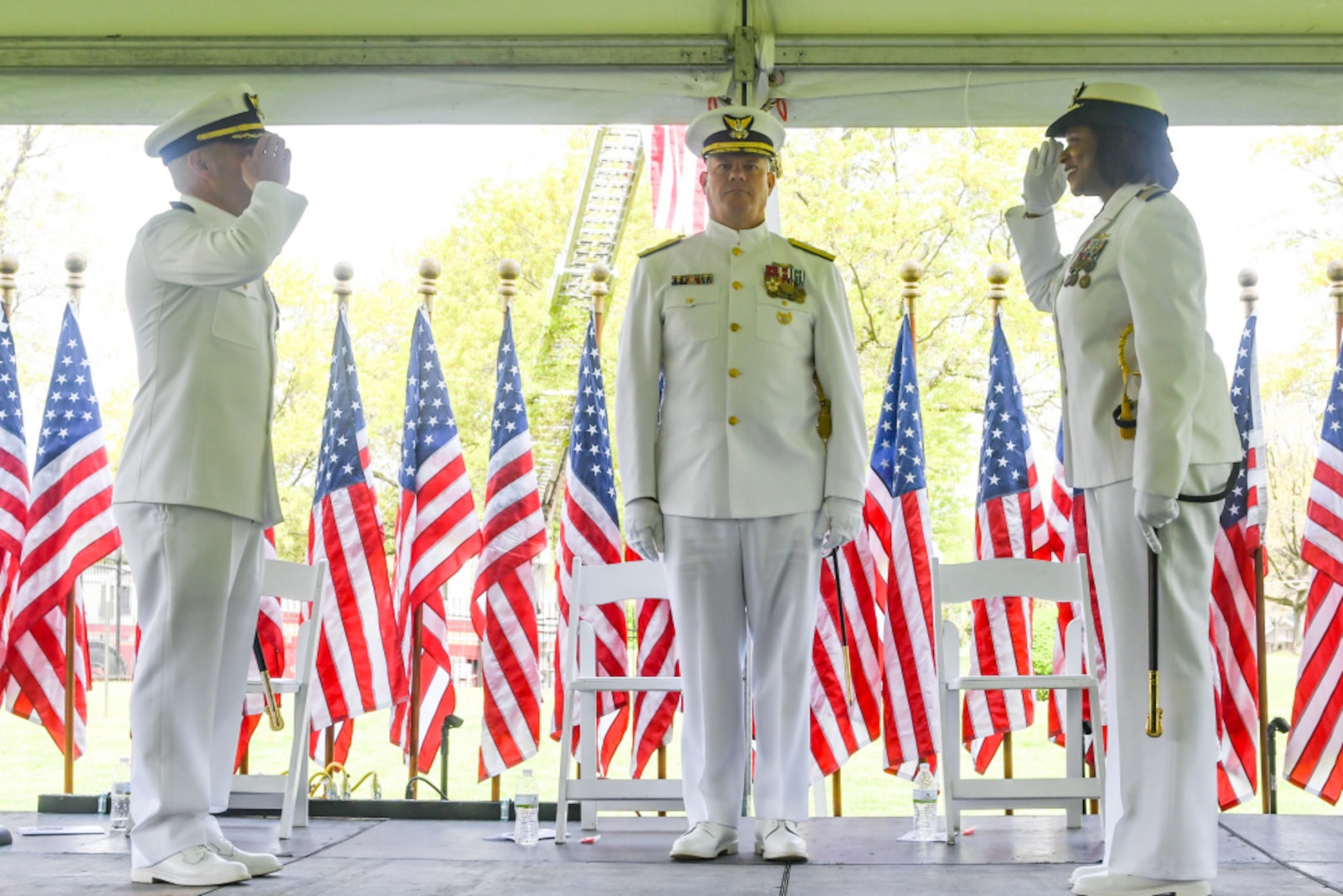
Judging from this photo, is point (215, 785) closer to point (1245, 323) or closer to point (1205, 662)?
point (1205, 662)

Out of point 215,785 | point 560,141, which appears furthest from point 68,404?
point 560,141

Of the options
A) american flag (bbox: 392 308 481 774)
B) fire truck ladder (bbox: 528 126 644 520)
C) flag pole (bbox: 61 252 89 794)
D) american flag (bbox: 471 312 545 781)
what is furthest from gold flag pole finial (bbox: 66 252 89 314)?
fire truck ladder (bbox: 528 126 644 520)

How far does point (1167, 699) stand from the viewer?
2.82 metres

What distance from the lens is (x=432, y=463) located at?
4.96 metres

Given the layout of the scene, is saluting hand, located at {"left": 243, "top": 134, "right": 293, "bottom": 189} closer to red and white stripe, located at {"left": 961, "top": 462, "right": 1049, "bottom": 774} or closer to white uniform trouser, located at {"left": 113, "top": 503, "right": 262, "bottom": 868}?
white uniform trouser, located at {"left": 113, "top": 503, "right": 262, "bottom": 868}

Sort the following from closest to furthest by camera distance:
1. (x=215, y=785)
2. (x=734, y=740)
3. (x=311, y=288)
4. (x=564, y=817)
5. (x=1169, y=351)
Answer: (x=1169, y=351), (x=215, y=785), (x=734, y=740), (x=564, y=817), (x=311, y=288)

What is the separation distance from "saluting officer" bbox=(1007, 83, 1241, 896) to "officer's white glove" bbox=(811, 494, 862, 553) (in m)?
0.71

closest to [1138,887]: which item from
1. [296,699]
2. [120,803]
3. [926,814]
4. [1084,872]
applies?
[1084,872]

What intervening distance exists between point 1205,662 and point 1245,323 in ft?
8.17

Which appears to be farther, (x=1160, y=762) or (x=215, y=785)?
(x=215, y=785)

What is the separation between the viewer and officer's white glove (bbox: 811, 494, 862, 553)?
365 cm

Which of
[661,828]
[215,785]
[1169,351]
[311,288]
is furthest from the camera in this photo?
[311,288]

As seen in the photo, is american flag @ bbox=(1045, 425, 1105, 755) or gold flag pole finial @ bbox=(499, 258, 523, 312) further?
gold flag pole finial @ bbox=(499, 258, 523, 312)

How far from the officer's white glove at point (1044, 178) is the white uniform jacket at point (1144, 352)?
8.0 inches
